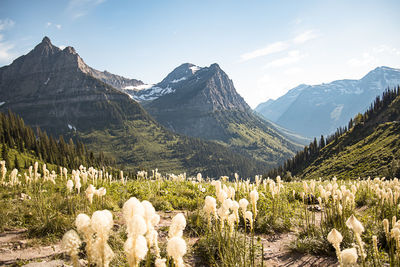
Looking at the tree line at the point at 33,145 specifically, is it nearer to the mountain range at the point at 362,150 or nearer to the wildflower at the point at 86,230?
the wildflower at the point at 86,230

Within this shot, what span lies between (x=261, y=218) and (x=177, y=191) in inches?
199

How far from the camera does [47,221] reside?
6.75m

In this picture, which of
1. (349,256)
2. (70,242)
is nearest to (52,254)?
(70,242)

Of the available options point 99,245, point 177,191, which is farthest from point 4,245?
point 177,191

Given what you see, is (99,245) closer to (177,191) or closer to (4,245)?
(4,245)

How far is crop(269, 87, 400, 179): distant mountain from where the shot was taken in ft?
267

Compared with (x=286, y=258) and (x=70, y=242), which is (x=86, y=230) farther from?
(x=286, y=258)

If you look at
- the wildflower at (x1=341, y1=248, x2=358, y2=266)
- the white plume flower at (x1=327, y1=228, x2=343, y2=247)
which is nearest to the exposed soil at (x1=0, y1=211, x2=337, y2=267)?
the white plume flower at (x1=327, y1=228, x2=343, y2=247)

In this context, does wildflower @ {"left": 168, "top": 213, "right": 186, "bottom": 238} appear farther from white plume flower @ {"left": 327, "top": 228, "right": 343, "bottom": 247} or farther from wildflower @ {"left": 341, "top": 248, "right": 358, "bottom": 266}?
white plume flower @ {"left": 327, "top": 228, "right": 343, "bottom": 247}

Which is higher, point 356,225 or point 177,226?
point 177,226

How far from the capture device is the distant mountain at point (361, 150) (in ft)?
267

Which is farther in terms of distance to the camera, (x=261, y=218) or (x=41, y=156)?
(x=41, y=156)

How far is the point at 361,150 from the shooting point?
99438 millimetres

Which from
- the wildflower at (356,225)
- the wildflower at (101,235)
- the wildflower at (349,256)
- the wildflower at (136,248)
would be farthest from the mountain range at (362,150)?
the wildflower at (101,235)
